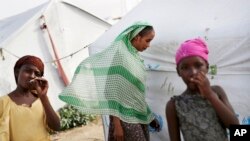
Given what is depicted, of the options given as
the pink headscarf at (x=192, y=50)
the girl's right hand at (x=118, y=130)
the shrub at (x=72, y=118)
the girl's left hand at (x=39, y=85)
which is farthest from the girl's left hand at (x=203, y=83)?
the shrub at (x=72, y=118)

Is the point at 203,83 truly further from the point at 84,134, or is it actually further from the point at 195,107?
the point at 84,134

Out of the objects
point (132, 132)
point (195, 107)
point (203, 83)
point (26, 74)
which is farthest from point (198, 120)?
point (26, 74)

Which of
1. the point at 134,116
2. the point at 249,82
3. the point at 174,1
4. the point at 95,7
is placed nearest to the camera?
the point at 249,82

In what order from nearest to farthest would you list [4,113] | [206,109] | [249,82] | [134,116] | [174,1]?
[206,109], [4,113], [249,82], [134,116], [174,1]

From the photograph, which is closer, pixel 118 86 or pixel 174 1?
pixel 118 86

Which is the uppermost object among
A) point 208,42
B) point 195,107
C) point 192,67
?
point 208,42

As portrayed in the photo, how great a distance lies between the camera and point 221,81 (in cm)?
245

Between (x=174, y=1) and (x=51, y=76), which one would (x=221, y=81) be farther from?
(x=51, y=76)

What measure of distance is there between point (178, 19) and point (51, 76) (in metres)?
5.21

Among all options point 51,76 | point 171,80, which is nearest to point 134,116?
point 171,80

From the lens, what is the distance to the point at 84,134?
6.50m

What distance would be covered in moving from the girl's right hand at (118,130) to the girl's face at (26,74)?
637mm

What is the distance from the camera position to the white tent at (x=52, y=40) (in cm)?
696

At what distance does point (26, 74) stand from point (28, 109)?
230 mm
